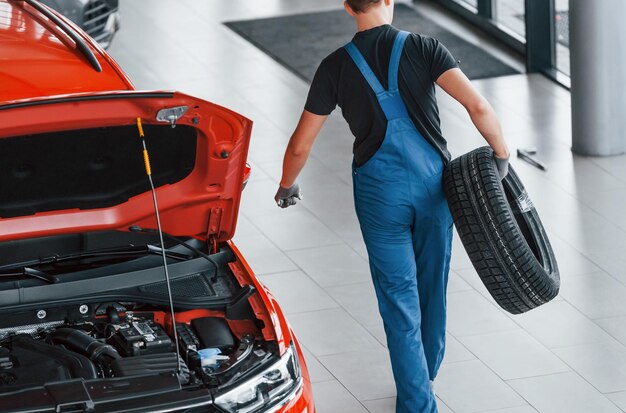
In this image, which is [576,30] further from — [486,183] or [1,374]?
[1,374]

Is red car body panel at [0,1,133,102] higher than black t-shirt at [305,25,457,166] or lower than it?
higher

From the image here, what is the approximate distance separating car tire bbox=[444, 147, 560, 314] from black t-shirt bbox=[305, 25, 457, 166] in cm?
16

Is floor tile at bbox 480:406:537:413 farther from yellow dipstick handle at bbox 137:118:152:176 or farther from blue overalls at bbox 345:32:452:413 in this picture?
yellow dipstick handle at bbox 137:118:152:176

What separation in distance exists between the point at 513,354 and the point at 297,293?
4.06 feet

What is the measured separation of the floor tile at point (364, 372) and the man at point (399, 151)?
0.36 metres

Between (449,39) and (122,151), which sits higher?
(122,151)

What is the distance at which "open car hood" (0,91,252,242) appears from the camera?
13.3 feet

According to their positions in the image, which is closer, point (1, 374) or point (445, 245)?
point (1, 374)

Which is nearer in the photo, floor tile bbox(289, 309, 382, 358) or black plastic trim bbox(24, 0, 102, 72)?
black plastic trim bbox(24, 0, 102, 72)

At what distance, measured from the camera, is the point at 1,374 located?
12.8 ft

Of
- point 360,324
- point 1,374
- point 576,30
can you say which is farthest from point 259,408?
point 576,30

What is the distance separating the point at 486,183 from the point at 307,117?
73 cm

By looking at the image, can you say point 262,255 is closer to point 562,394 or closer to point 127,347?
point 562,394

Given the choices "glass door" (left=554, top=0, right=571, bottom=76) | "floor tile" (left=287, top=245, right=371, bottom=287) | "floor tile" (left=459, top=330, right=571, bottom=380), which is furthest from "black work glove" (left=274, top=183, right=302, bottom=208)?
"glass door" (left=554, top=0, right=571, bottom=76)
